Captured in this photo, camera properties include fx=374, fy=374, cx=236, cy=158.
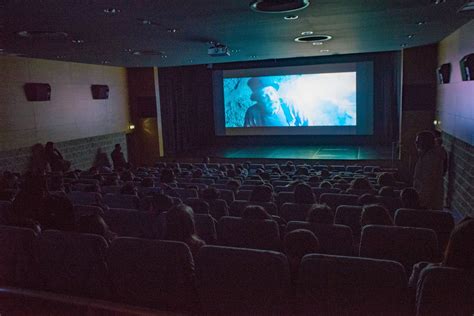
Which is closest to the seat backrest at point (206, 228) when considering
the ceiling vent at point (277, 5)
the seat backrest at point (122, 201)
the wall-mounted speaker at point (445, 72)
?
the seat backrest at point (122, 201)

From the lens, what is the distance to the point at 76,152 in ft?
37.4

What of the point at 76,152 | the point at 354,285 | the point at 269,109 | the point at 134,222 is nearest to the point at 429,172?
the point at 354,285

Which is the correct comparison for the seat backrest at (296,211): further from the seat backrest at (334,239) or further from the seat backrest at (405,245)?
the seat backrest at (405,245)

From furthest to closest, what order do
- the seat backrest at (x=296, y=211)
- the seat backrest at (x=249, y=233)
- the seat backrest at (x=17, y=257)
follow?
the seat backrest at (x=296, y=211), the seat backrest at (x=249, y=233), the seat backrest at (x=17, y=257)

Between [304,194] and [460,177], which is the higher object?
[304,194]

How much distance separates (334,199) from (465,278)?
2999mm

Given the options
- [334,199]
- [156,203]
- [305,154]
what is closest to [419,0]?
[334,199]

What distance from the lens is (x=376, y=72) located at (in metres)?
14.6

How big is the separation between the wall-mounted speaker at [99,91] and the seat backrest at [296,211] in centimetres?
974

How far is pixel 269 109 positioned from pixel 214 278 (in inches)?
527

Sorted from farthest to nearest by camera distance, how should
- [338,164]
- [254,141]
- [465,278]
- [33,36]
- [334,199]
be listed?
[254,141] < [338,164] < [33,36] < [334,199] < [465,278]

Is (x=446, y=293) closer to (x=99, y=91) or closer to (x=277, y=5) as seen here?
(x=277, y=5)

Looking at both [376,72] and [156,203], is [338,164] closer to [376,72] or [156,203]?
[376,72]

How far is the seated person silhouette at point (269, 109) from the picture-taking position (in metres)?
15.0
